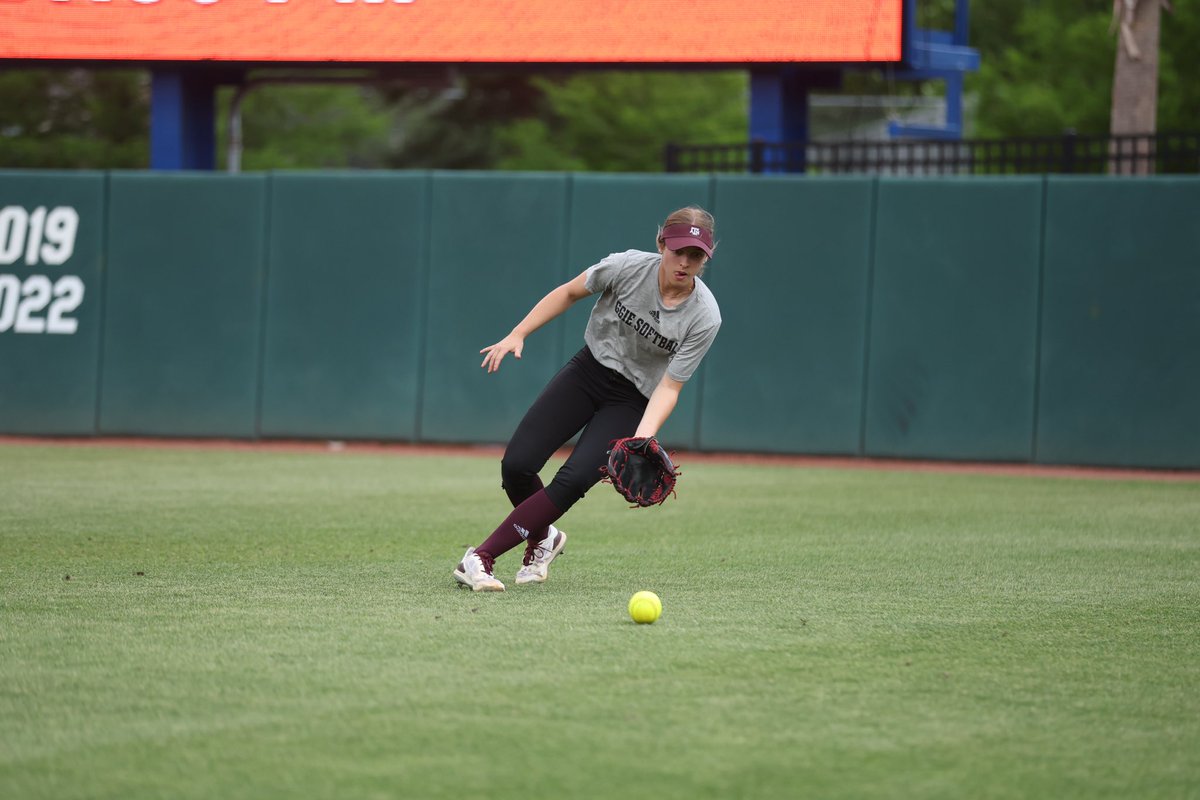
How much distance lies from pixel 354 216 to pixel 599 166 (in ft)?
90.5

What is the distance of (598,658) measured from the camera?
5.36 metres

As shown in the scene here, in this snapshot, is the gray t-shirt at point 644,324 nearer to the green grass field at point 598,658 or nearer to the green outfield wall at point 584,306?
the green grass field at point 598,658

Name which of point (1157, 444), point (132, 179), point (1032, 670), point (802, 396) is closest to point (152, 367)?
point (132, 179)

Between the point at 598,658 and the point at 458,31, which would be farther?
the point at 458,31

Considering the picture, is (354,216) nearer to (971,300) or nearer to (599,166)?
(971,300)

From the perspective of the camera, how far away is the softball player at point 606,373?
6723 millimetres

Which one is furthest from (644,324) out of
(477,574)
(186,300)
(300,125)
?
(300,125)

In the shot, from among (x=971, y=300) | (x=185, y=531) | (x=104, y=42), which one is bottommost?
(x=185, y=531)

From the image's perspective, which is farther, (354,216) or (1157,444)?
(354,216)

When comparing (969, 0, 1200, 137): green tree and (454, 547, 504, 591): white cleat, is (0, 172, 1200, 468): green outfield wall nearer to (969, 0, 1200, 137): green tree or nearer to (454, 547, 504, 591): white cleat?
(454, 547, 504, 591): white cleat

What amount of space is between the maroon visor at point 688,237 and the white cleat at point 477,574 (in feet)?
5.41

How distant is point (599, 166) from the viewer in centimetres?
4219

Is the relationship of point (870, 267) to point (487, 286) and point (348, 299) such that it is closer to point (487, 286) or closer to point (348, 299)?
point (487, 286)

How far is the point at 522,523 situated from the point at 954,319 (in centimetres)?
820
